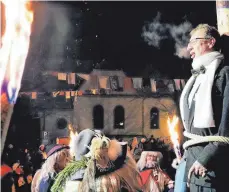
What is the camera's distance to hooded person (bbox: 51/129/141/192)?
311 cm

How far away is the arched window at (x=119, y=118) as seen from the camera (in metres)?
4.91

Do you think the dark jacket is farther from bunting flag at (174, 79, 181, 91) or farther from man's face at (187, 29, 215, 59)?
bunting flag at (174, 79, 181, 91)

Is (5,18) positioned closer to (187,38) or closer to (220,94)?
(187,38)

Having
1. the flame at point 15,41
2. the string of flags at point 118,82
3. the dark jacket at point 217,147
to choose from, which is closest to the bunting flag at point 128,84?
the string of flags at point 118,82

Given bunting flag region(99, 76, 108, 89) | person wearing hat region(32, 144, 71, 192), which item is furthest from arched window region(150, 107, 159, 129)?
person wearing hat region(32, 144, 71, 192)

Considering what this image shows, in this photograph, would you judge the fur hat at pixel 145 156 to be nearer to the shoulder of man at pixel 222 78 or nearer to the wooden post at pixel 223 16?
the wooden post at pixel 223 16

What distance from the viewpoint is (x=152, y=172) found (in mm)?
5215

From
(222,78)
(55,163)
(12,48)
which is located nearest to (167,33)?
(12,48)

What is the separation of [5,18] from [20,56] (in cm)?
43

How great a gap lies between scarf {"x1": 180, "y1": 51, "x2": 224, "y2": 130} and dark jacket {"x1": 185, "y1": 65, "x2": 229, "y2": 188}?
1.7 inches

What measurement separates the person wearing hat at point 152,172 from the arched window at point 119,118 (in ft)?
1.78

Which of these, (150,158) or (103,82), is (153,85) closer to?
(103,82)

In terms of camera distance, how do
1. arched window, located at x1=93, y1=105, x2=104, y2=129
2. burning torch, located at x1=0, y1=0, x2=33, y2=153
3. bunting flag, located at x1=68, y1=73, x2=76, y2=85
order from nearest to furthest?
burning torch, located at x1=0, y1=0, x2=33, y2=153 < bunting flag, located at x1=68, y1=73, x2=76, y2=85 < arched window, located at x1=93, y1=105, x2=104, y2=129

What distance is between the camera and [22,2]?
14.3ft
